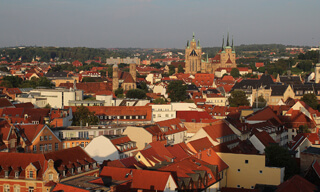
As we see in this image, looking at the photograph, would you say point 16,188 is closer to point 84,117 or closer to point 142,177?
point 142,177

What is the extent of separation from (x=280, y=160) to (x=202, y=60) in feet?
427

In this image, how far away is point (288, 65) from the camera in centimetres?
16138

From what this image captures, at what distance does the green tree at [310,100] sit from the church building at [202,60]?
76101mm

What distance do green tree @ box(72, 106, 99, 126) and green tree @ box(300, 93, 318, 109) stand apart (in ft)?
120

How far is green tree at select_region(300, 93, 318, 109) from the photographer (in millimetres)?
83350

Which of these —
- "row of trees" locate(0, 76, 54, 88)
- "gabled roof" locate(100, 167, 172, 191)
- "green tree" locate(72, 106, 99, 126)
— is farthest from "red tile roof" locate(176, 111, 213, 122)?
"row of trees" locate(0, 76, 54, 88)

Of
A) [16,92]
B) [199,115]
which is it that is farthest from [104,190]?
[16,92]

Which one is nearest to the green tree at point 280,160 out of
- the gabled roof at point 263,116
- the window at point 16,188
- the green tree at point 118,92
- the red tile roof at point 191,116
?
the window at point 16,188

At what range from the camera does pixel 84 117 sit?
5906 cm

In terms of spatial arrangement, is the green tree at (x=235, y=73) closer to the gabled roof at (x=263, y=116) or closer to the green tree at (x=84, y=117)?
the gabled roof at (x=263, y=116)

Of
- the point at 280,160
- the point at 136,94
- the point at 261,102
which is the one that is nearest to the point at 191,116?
the point at 280,160

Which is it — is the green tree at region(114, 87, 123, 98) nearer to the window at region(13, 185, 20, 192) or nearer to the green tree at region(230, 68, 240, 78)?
the green tree at region(230, 68, 240, 78)

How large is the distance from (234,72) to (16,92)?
7884 centimetres

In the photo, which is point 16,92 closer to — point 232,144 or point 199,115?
point 199,115
